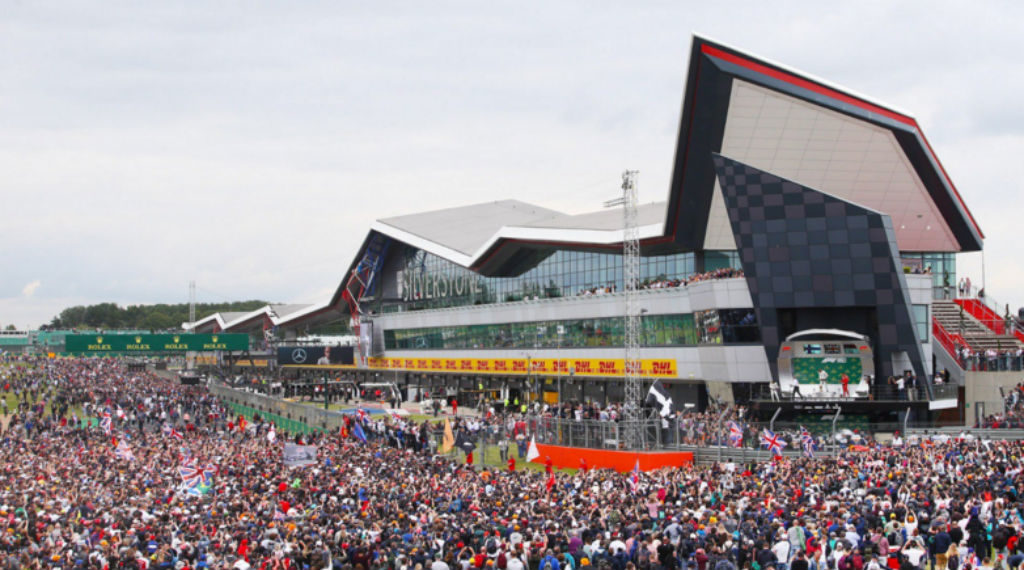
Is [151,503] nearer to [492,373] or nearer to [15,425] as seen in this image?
[15,425]

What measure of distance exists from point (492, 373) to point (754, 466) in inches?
1608

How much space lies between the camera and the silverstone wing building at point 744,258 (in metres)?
42.7

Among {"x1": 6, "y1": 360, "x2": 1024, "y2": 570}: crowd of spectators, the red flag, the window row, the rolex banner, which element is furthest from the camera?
the rolex banner

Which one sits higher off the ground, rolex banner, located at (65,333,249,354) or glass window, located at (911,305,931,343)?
glass window, located at (911,305,931,343)

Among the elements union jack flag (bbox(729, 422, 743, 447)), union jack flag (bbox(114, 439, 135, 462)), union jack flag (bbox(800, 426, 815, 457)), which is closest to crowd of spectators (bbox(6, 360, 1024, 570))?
union jack flag (bbox(114, 439, 135, 462))

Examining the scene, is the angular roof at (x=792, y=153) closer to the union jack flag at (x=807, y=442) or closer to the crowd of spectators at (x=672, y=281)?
the crowd of spectators at (x=672, y=281)

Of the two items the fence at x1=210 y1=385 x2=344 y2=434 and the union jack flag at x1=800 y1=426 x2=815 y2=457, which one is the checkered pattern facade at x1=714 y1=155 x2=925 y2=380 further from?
the fence at x1=210 y1=385 x2=344 y2=434

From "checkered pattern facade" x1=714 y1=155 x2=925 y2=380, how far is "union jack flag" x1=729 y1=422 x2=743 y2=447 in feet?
35.0

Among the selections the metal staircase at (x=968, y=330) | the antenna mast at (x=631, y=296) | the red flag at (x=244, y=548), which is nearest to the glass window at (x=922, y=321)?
the metal staircase at (x=968, y=330)

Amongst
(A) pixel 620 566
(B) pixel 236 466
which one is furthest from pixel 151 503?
(A) pixel 620 566

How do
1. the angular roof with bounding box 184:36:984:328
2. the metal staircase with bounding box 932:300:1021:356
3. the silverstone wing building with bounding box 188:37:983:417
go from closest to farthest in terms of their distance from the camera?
the silverstone wing building with bounding box 188:37:983:417 < the angular roof with bounding box 184:36:984:328 < the metal staircase with bounding box 932:300:1021:356

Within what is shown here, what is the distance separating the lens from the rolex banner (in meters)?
92.1

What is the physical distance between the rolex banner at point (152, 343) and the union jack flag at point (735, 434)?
71.6 meters

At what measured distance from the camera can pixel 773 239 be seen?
4322cm
